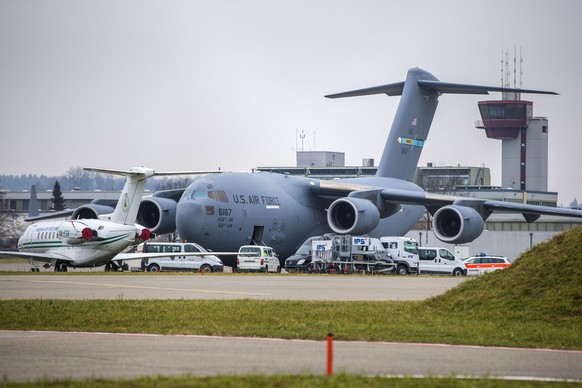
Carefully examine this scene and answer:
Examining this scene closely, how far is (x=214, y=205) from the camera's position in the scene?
150ft

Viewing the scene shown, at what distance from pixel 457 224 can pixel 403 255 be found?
4538 millimetres

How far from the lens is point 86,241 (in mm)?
43656

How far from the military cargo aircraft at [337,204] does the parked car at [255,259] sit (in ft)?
3.31

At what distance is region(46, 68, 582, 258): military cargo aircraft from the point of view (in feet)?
151

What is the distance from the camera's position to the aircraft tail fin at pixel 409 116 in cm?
5338

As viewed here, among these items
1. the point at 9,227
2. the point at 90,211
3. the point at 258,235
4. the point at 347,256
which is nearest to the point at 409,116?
the point at 347,256

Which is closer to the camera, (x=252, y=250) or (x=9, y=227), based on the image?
(x=252, y=250)

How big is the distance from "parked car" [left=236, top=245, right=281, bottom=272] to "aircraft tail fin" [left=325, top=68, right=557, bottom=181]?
9.81m

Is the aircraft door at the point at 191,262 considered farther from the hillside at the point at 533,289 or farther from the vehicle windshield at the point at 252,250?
the hillside at the point at 533,289

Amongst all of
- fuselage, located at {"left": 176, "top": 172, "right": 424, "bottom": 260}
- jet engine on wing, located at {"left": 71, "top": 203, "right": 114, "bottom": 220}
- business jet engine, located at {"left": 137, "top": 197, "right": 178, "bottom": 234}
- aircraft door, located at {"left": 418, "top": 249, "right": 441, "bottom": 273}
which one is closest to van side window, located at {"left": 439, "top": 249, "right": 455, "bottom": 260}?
aircraft door, located at {"left": 418, "top": 249, "right": 441, "bottom": 273}

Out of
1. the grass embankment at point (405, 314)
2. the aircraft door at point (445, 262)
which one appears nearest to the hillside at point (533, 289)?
the grass embankment at point (405, 314)

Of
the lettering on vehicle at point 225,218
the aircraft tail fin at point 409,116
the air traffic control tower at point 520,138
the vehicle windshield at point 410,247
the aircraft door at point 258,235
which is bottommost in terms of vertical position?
the vehicle windshield at point 410,247

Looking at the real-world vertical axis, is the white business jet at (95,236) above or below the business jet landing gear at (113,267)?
above

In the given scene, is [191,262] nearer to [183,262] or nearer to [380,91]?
[183,262]
